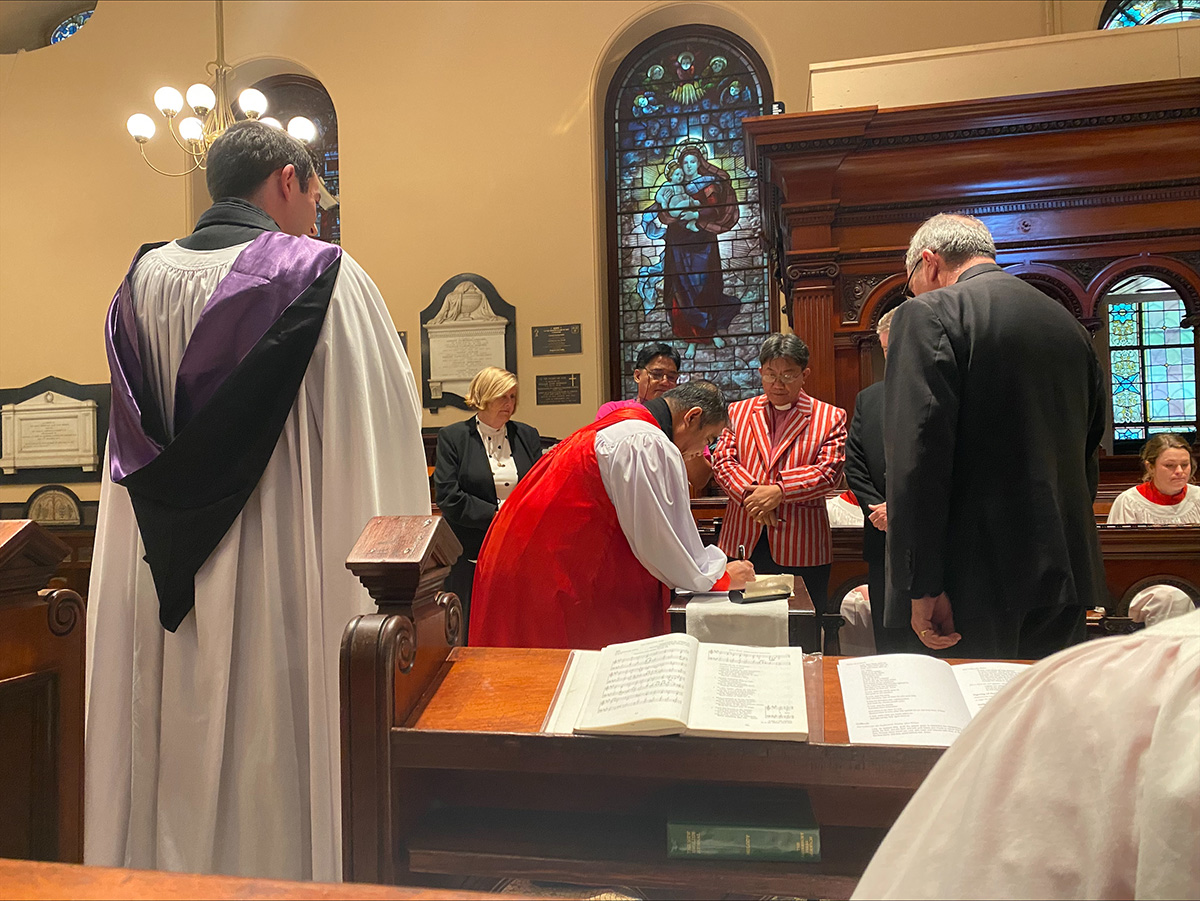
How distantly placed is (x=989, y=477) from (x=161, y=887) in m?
2.05

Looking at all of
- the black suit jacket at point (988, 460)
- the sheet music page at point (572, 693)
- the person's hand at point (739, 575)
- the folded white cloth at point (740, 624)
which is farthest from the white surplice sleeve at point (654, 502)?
the sheet music page at point (572, 693)

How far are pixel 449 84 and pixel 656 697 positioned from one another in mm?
8384

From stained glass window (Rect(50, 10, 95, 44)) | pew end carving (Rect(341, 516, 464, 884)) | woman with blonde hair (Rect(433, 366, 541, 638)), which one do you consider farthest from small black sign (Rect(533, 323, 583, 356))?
pew end carving (Rect(341, 516, 464, 884))

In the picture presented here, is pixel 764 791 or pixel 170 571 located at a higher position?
pixel 170 571

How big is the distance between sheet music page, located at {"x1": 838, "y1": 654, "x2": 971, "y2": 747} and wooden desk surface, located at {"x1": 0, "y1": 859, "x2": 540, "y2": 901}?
2.15ft

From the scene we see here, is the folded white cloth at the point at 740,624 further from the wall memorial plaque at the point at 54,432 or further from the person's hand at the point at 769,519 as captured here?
the wall memorial plaque at the point at 54,432

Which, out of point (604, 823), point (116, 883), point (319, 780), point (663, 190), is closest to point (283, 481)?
point (319, 780)

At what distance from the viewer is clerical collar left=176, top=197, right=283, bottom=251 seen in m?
2.10

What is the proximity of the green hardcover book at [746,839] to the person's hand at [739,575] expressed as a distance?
1425 mm

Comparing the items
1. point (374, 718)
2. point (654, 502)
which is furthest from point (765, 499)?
point (374, 718)

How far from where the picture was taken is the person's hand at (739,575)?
2.92m

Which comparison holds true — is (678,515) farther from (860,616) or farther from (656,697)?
Result: (860,616)

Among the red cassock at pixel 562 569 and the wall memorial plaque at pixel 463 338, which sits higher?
the wall memorial plaque at pixel 463 338

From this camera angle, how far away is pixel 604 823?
1.64 metres
